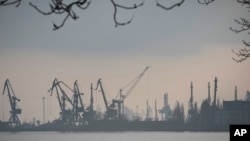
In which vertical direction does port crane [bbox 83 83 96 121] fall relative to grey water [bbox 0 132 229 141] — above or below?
above

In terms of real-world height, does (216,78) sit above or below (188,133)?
above

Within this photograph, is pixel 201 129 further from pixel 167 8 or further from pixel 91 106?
pixel 167 8

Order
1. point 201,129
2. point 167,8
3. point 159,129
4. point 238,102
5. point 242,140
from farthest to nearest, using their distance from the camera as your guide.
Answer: point 159,129 < point 201,129 < point 238,102 < point 242,140 < point 167,8

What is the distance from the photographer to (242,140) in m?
7.28

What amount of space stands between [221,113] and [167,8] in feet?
562

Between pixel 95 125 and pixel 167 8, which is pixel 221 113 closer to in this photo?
pixel 95 125

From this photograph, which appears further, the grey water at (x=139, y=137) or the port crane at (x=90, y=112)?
the port crane at (x=90, y=112)

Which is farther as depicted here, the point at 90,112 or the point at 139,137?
the point at 90,112

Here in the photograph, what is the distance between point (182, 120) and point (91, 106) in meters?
22.7

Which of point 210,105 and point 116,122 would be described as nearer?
point 210,105

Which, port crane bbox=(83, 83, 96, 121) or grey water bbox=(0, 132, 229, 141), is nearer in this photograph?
grey water bbox=(0, 132, 229, 141)

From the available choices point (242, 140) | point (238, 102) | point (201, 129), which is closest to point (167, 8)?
point (242, 140)

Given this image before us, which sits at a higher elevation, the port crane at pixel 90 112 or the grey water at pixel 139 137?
the port crane at pixel 90 112

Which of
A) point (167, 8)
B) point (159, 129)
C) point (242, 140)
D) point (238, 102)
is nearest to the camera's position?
point (167, 8)
